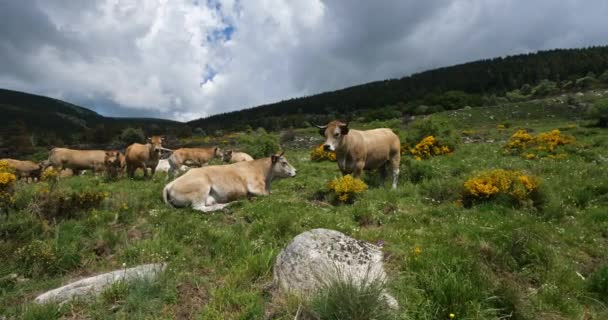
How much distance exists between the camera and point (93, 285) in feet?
16.9

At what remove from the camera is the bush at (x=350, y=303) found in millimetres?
3887

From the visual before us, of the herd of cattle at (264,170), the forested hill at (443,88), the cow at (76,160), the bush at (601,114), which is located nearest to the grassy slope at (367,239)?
the herd of cattle at (264,170)

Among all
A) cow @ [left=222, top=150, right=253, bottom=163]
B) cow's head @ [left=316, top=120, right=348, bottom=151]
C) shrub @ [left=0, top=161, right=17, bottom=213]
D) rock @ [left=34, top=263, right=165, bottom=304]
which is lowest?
cow @ [left=222, top=150, right=253, bottom=163]

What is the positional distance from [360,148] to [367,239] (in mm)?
5791

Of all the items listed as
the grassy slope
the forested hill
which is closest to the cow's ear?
the grassy slope

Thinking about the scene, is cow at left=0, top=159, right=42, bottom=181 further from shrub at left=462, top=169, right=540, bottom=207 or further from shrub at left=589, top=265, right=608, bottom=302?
shrub at left=589, top=265, right=608, bottom=302

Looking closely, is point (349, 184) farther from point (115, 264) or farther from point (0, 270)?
point (0, 270)

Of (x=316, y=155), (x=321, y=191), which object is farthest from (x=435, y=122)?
(x=321, y=191)

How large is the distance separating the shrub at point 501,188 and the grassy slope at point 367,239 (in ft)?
1.22

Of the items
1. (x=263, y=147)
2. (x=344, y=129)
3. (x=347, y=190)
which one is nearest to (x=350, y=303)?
(x=347, y=190)

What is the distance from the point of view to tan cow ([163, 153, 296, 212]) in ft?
32.4

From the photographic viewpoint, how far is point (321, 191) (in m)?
10.8

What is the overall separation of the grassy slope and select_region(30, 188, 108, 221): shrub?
34 cm

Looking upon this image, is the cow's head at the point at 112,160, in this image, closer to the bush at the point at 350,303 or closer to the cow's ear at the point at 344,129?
the cow's ear at the point at 344,129
